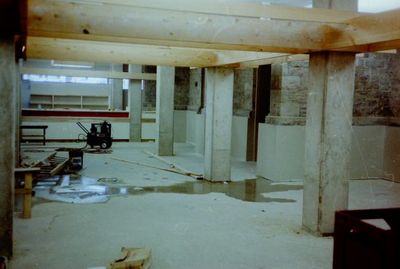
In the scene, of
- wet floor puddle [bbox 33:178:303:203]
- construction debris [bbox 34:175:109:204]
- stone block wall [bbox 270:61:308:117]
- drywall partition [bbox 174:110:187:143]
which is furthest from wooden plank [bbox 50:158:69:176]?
drywall partition [bbox 174:110:187:143]

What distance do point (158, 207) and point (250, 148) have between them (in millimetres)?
6000

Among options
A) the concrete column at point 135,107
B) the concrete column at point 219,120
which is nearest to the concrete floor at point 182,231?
the concrete column at point 219,120

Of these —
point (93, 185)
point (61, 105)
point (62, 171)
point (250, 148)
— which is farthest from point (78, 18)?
point (61, 105)

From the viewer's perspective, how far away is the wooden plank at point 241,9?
14.7 feet

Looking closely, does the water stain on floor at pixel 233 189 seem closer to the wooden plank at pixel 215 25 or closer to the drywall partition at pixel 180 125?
the wooden plank at pixel 215 25

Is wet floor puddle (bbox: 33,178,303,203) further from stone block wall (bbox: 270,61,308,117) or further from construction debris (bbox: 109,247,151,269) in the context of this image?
construction debris (bbox: 109,247,151,269)

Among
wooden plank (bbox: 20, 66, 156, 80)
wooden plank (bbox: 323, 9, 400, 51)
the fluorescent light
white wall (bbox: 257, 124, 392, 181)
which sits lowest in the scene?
white wall (bbox: 257, 124, 392, 181)

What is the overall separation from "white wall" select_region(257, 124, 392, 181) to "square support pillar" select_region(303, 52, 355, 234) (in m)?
3.92

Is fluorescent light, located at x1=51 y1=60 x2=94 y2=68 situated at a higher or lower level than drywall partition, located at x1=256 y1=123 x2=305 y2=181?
higher

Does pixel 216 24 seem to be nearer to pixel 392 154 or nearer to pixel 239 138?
pixel 392 154

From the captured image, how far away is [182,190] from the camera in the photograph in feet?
27.3

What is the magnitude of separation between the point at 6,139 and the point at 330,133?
3.82 metres

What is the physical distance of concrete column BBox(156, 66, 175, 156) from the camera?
13375 millimetres

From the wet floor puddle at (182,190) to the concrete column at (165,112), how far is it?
4.34 metres
